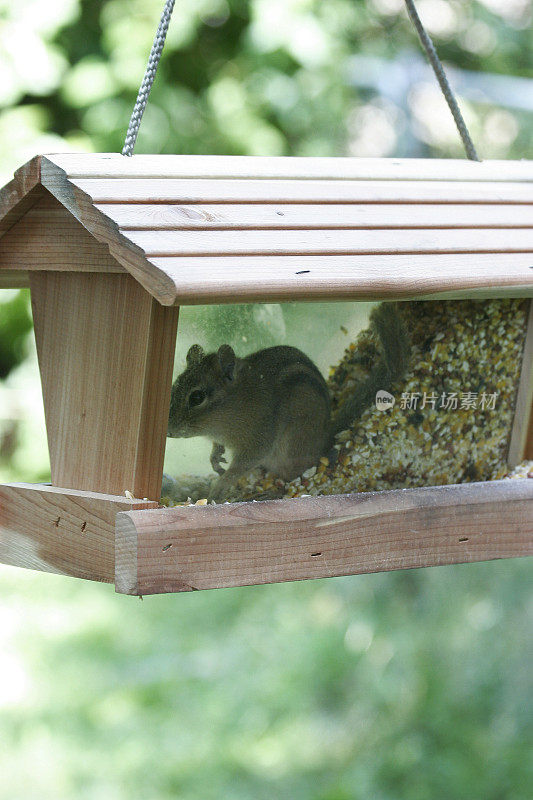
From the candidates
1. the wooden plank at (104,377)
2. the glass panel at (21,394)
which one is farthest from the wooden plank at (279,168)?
the glass panel at (21,394)

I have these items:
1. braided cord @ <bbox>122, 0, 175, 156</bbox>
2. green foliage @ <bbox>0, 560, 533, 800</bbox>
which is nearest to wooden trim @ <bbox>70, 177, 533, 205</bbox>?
braided cord @ <bbox>122, 0, 175, 156</bbox>

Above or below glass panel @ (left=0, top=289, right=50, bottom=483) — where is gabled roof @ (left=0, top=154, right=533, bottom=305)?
below

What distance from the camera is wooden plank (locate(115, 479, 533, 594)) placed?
1.14m

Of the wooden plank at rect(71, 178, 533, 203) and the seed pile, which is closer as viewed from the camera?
the wooden plank at rect(71, 178, 533, 203)

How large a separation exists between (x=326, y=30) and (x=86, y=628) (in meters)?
2.80

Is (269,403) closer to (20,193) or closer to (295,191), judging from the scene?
(295,191)

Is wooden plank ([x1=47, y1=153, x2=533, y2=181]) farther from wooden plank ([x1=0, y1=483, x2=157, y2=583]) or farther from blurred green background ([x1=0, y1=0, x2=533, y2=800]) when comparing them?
blurred green background ([x1=0, y1=0, x2=533, y2=800])

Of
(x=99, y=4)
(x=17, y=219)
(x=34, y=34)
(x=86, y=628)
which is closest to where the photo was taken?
(x=17, y=219)

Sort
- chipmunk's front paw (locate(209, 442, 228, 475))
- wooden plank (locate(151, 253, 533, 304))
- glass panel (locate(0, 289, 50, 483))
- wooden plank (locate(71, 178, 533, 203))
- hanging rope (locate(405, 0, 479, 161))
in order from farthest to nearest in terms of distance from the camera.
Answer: glass panel (locate(0, 289, 50, 483))
hanging rope (locate(405, 0, 479, 161))
chipmunk's front paw (locate(209, 442, 228, 475))
wooden plank (locate(71, 178, 533, 203))
wooden plank (locate(151, 253, 533, 304))

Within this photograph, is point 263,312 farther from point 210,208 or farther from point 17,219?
point 17,219

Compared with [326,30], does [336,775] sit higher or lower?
lower

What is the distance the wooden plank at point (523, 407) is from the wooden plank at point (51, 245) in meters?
0.72

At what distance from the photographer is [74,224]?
1.28 metres

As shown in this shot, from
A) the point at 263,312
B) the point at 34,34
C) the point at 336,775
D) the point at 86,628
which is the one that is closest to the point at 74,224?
the point at 263,312
